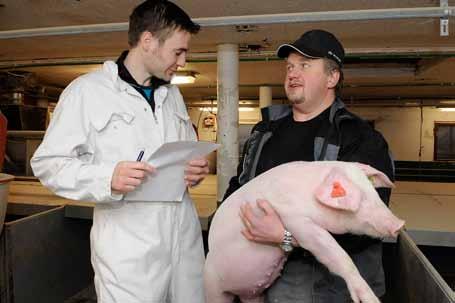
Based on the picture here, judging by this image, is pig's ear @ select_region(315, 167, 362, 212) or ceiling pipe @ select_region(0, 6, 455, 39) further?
ceiling pipe @ select_region(0, 6, 455, 39)

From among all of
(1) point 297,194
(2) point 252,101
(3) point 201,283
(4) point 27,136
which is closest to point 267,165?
(1) point 297,194

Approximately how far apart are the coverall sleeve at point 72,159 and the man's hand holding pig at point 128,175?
0.02 m

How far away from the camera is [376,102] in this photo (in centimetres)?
779

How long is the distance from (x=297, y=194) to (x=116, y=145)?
578mm

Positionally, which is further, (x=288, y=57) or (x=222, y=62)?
(x=222, y=62)

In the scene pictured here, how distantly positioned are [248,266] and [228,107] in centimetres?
224

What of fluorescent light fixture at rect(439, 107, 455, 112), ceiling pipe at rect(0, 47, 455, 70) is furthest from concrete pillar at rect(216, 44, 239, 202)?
fluorescent light fixture at rect(439, 107, 455, 112)

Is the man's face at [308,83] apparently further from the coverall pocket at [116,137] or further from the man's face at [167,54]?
the coverall pocket at [116,137]

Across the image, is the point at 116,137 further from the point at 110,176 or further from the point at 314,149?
the point at 314,149

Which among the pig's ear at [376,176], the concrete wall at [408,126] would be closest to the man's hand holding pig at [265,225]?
the pig's ear at [376,176]

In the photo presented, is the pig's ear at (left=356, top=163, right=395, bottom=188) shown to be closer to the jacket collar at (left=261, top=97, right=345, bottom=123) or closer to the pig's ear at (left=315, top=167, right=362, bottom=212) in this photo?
the pig's ear at (left=315, top=167, right=362, bottom=212)

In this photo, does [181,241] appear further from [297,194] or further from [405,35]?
[405,35]

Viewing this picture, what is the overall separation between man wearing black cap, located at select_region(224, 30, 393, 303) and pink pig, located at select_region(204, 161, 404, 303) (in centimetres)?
5

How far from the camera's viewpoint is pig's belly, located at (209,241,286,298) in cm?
107
